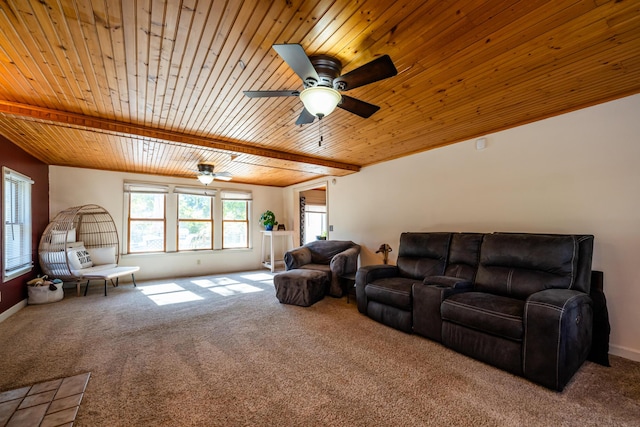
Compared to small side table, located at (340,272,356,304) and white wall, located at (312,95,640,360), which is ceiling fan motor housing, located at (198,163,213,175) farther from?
white wall, located at (312,95,640,360)

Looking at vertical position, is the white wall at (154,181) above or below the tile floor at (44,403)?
above

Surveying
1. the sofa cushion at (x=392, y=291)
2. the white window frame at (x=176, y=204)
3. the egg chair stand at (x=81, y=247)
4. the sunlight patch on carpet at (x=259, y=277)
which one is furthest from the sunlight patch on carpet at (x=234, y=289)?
the sofa cushion at (x=392, y=291)

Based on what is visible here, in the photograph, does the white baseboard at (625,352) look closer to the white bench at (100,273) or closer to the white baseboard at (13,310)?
the white bench at (100,273)

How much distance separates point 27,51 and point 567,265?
178 inches

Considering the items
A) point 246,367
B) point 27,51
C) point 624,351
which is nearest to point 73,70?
point 27,51

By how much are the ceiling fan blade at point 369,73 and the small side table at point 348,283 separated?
2974 millimetres

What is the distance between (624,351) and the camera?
2451mm

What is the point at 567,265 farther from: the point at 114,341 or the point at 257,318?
the point at 114,341

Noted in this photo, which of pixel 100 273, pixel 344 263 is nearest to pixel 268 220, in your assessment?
pixel 344 263

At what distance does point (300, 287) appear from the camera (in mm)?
3957

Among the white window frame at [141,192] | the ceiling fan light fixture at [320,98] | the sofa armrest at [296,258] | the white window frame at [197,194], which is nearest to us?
the ceiling fan light fixture at [320,98]

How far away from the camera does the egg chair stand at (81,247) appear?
4.43 metres

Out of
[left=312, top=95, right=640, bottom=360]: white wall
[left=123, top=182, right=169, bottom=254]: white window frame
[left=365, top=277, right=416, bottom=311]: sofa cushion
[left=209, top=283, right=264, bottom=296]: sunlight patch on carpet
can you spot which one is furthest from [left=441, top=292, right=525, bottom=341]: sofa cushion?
[left=123, top=182, right=169, bottom=254]: white window frame

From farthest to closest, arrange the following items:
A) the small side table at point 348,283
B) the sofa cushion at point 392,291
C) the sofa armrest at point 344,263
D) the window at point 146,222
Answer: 1. the window at point 146,222
2. the sofa armrest at point 344,263
3. the small side table at point 348,283
4. the sofa cushion at point 392,291
